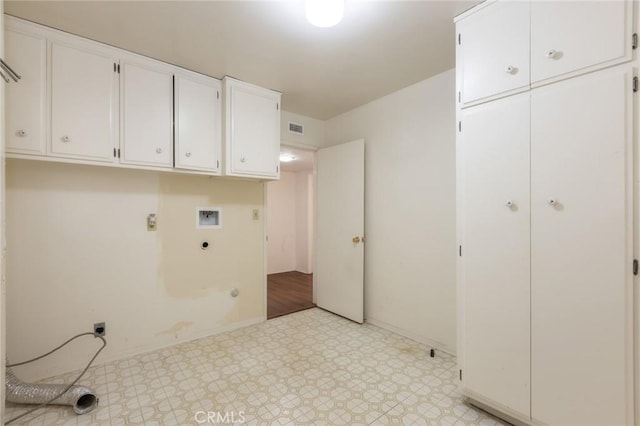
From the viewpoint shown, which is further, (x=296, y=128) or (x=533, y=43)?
(x=296, y=128)

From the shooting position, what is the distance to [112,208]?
7.71 feet

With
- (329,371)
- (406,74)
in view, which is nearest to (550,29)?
(406,74)

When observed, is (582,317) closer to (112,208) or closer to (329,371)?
(329,371)

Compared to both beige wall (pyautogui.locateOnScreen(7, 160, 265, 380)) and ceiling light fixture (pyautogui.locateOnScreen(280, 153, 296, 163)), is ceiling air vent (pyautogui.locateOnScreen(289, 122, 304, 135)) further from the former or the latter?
ceiling light fixture (pyautogui.locateOnScreen(280, 153, 296, 163))

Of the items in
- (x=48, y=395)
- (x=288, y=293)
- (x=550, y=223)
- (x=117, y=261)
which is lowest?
(x=288, y=293)

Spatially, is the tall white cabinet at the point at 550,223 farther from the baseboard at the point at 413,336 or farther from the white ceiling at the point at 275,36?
the baseboard at the point at 413,336

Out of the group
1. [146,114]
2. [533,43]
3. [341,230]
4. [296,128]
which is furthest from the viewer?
[296,128]

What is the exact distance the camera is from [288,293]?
4.42 metres

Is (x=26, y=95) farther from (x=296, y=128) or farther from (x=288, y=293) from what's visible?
(x=288, y=293)

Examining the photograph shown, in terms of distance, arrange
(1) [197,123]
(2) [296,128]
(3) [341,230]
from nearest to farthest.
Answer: (1) [197,123], (3) [341,230], (2) [296,128]

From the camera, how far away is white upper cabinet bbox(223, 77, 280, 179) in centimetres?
260

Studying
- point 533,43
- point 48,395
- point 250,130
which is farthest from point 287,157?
point 48,395

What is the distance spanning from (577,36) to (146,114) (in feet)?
9.17

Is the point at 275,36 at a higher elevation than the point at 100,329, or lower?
higher
